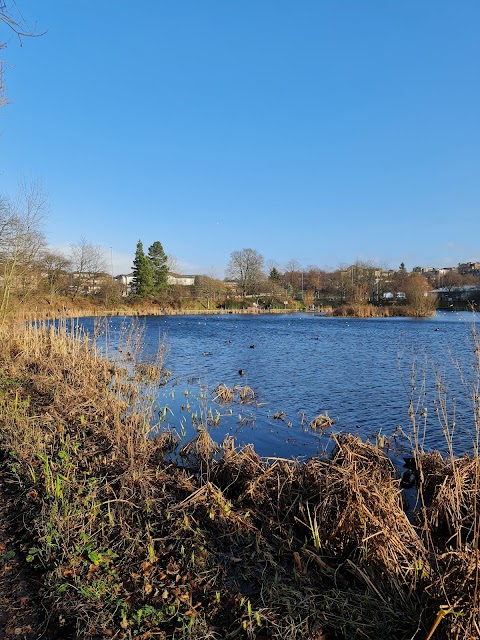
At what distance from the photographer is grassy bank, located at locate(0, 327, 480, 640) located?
2.92 meters

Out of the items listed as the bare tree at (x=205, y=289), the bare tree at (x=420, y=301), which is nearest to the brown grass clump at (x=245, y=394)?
the bare tree at (x=420, y=301)

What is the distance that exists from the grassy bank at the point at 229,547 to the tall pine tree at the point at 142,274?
212 feet

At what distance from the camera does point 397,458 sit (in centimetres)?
784

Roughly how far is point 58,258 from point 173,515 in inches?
2145

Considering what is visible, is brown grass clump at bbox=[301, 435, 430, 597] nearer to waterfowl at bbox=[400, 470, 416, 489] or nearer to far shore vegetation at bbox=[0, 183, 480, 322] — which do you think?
waterfowl at bbox=[400, 470, 416, 489]

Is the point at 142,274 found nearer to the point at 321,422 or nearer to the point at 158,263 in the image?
the point at 158,263

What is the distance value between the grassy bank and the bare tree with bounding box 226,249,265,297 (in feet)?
256

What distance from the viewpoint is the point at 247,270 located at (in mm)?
83500

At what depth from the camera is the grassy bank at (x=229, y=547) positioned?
115 inches

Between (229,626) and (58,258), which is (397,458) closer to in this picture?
(229,626)

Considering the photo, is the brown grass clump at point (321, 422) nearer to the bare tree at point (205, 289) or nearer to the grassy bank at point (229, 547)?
the grassy bank at point (229, 547)

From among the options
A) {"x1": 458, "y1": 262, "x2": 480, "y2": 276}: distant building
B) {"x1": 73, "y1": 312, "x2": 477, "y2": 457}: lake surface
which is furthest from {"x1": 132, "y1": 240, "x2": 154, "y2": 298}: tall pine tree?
{"x1": 458, "y1": 262, "x2": 480, "y2": 276}: distant building

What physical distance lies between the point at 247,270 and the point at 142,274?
22222 millimetres

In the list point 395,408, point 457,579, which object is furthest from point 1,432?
point 395,408
